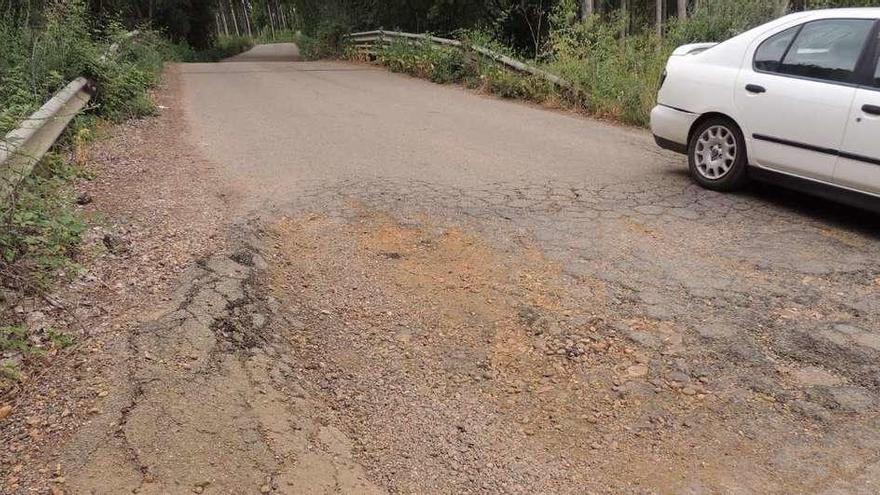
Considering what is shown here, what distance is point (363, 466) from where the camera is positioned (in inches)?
114

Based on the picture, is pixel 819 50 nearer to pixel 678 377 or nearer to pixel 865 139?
pixel 865 139

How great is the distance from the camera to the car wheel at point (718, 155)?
621cm

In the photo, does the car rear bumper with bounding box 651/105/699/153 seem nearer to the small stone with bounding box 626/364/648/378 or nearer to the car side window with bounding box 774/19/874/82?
the car side window with bounding box 774/19/874/82

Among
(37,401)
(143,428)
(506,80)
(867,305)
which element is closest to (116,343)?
(37,401)

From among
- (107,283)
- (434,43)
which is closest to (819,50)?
(107,283)

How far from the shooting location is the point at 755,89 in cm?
597

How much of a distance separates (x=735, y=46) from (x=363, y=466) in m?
5.28

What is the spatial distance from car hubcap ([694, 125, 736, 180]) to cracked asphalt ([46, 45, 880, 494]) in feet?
0.76

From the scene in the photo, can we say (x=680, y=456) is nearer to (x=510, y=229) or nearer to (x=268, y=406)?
(x=268, y=406)

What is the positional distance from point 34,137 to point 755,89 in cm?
606

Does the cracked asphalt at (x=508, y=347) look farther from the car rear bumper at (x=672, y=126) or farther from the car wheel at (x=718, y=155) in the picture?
the car rear bumper at (x=672, y=126)

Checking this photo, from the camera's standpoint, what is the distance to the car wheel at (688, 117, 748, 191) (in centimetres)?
621

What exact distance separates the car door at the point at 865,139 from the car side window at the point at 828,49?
16cm

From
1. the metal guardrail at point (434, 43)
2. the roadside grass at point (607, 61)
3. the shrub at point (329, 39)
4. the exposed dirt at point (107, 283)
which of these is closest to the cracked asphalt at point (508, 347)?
the exposed dirt at point (107, 283)
